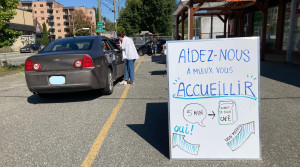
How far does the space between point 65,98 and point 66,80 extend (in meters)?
1.04

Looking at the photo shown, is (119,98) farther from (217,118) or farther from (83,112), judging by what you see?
(217,118)

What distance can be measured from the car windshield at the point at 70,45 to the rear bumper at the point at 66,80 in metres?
0.83

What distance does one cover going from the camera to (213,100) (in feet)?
8.33

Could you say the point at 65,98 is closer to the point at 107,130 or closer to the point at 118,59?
the point at 118,59

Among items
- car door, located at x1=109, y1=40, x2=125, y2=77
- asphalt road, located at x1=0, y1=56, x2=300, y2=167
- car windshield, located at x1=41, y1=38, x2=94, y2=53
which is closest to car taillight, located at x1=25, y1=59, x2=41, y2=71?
car windshield, located at x1=41, y1=38, x2=94, y2=53

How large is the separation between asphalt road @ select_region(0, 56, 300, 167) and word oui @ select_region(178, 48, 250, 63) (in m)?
1.13

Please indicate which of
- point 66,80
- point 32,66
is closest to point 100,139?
point 66,80

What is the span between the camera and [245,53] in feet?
8.09

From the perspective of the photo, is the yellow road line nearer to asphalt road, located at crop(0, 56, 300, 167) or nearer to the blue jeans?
asphalt road, located at crop(0, 56, 300, 167)

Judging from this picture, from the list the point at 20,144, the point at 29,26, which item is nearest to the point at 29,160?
the point at 20,144

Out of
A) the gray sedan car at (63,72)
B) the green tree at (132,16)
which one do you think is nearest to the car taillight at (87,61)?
the gray sedan car at (63,72)

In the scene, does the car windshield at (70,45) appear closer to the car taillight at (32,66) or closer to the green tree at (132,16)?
the car taillight at (32,66)

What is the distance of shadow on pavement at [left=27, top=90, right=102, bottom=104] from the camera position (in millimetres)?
5344

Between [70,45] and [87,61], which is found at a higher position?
[70,45]
